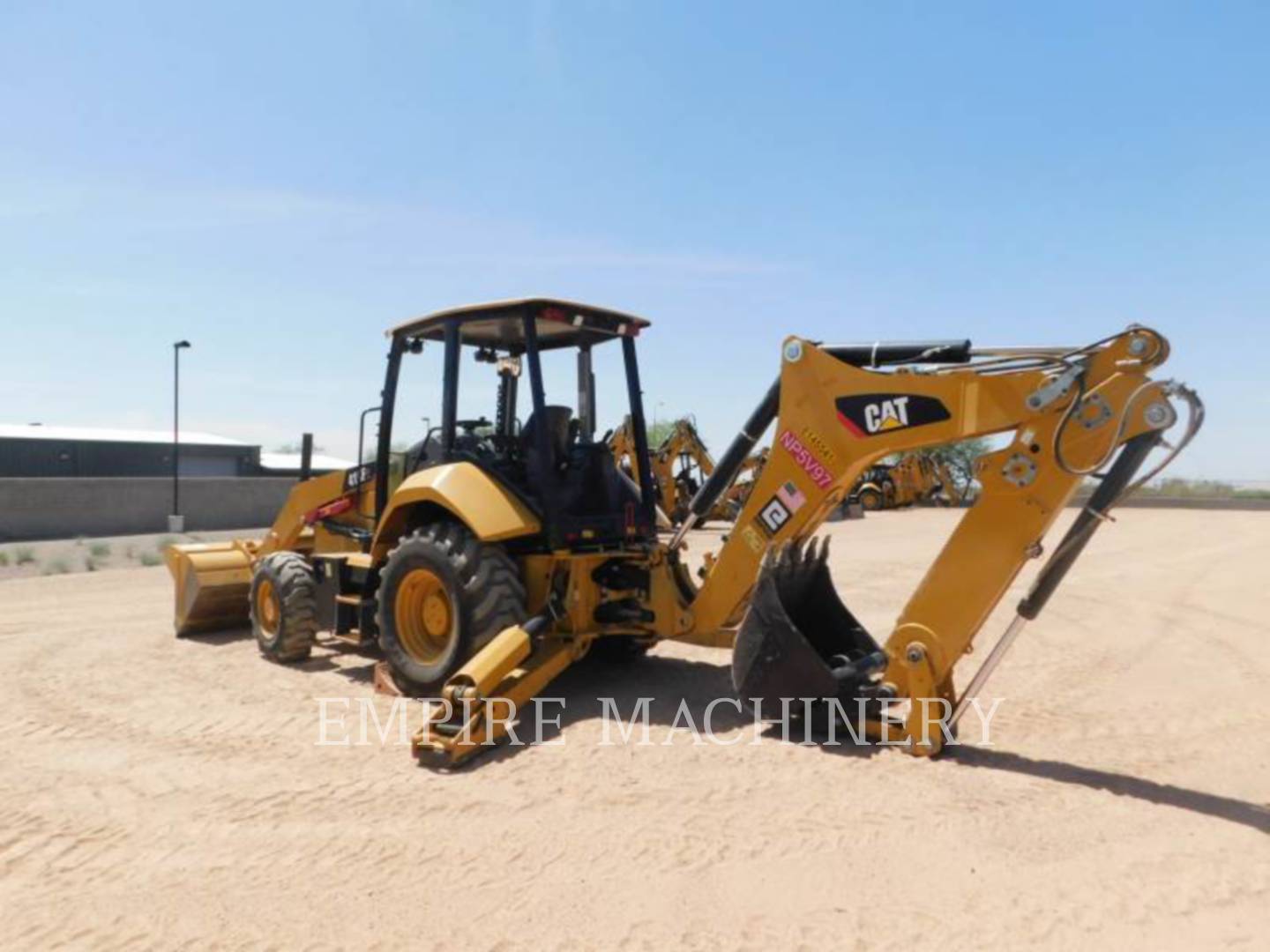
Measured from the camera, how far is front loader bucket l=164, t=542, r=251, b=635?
8.64 metres

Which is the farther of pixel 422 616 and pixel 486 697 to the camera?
pixel 422 616

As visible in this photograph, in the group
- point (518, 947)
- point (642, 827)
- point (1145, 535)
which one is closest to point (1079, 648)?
point (642, 827)

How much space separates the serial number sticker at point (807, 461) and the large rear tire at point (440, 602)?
1947 millimetres

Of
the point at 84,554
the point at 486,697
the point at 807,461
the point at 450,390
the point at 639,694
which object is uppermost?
the point at 450,390

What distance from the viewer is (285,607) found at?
24.3 feet

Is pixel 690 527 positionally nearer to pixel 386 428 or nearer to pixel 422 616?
pixel 422 616

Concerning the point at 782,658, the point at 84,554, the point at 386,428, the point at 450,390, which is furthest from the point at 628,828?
the point at 84,554

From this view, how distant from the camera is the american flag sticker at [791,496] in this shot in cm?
545

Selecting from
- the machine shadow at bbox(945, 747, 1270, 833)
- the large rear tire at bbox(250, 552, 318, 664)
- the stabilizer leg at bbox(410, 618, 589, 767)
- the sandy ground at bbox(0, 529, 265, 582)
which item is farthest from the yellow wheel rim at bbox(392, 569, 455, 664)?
the sandy ground at bbox(0, 529, 265, 582)

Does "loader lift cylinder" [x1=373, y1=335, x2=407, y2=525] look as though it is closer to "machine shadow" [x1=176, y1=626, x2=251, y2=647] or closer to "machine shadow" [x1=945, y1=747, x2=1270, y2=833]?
"machine shadow" [x1=176, y1=626, x2=251, y2=647]

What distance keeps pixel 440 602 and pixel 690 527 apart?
5.80 feet

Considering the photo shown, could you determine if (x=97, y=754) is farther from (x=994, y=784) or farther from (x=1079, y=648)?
(x=1079, y=648)

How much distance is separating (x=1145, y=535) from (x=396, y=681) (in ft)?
67.5

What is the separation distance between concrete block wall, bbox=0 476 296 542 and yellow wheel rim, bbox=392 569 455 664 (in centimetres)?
1801
